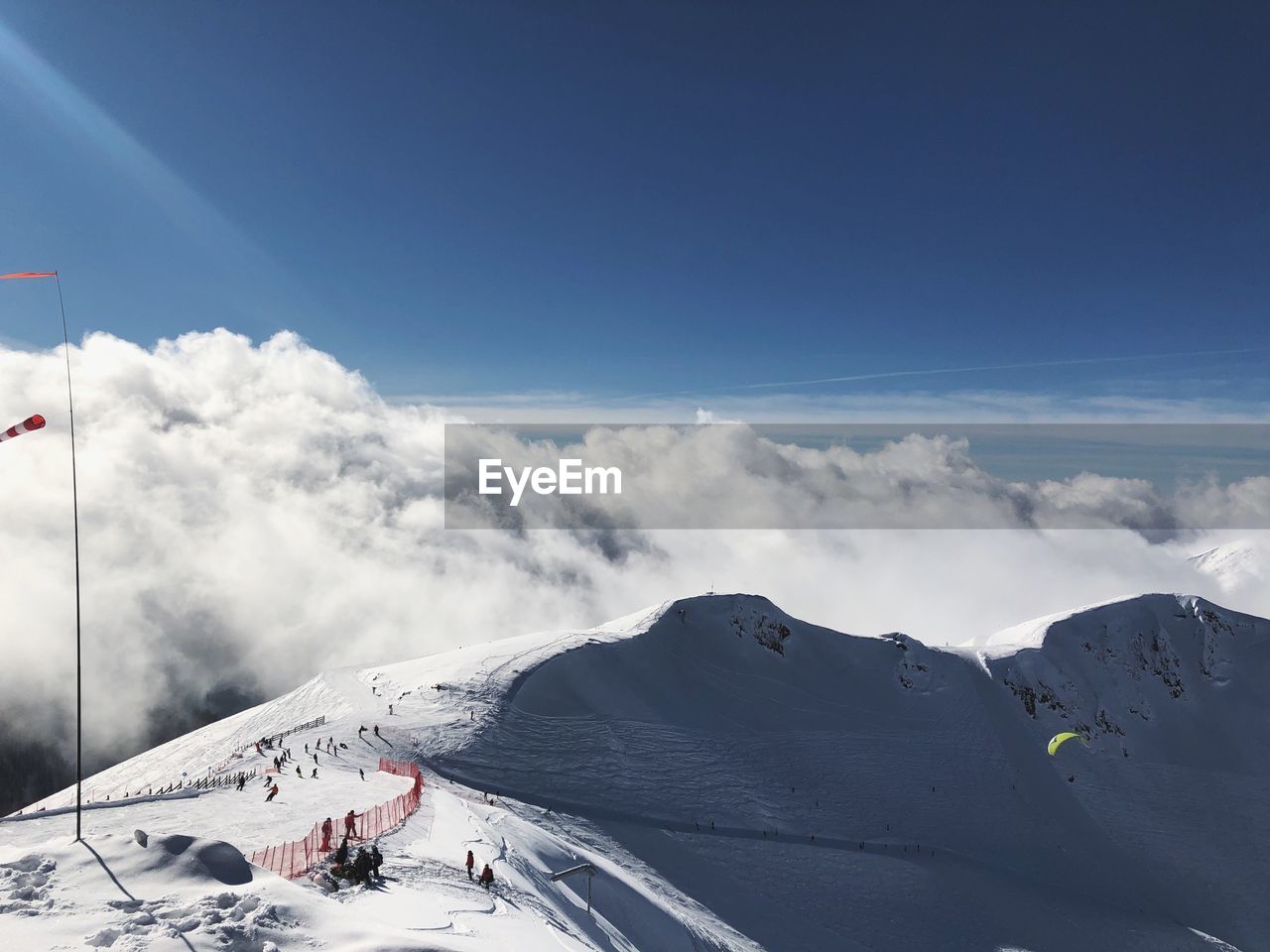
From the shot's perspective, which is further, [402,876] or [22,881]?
[402,876]

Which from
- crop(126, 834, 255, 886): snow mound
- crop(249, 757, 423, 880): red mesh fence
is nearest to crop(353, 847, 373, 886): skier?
crop(249, 757, 423, 880): red mesh fence

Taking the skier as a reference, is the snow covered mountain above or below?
below

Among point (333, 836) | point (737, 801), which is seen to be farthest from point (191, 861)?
point (737, 801)

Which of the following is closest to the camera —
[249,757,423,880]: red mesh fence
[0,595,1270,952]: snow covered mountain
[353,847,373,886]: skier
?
[0,595,1270,952]: snow covered mountain

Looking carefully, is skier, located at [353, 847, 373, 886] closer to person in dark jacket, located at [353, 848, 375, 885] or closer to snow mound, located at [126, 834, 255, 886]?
person in dark jacket, located at [353, 848, 375, 885]

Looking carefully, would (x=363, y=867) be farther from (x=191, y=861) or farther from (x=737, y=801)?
(x=737, y=801)

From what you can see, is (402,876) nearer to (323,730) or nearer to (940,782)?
(323,730)

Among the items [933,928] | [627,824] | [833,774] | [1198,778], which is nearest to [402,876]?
[627,824]
